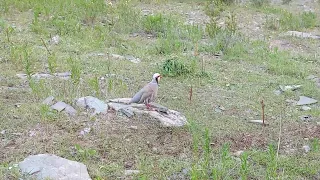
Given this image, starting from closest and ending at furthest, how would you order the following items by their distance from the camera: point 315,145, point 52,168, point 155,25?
point 52,168 < point 315,145 < point 155,25

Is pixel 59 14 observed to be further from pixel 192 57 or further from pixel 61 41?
pixel 192 57

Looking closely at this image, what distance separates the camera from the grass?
383cm

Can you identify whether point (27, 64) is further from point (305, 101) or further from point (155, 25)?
point (155, 25)

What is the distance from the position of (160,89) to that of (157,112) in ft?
3.32

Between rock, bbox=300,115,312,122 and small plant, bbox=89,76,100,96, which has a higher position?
small plant, bbox=89,76,100,96

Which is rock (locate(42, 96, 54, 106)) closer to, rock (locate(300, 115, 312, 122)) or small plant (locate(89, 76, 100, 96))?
small plant (locate(89, 76, 100, 96))

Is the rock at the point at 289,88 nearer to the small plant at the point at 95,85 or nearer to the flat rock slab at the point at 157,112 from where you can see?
the flat rock slab at the point at 157,112

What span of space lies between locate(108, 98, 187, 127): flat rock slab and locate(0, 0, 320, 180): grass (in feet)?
0.25

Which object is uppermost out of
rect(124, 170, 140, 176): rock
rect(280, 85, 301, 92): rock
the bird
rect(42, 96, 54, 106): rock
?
the bird

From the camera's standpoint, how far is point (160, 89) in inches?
215

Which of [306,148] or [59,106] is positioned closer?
[306,148]

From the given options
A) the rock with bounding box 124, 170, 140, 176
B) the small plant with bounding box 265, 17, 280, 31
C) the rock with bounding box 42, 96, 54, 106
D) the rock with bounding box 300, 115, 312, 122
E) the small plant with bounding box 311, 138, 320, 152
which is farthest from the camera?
the small plant with bounding box 265, 17, 280, 31

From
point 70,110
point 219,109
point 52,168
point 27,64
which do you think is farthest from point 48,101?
point 219,109

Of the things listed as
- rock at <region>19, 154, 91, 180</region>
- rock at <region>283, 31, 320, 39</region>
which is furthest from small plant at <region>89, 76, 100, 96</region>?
rock at <region>283, 31, 320, 39</region>
